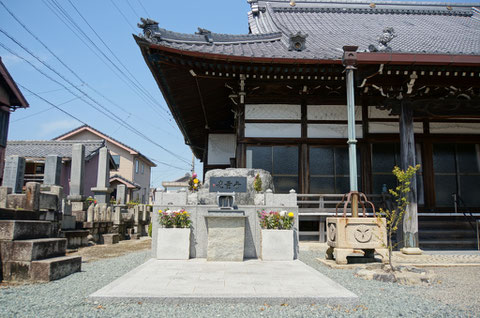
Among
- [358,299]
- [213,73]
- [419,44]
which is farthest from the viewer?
[419,44]

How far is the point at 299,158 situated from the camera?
33.8ft

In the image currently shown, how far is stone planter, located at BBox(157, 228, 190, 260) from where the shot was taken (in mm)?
7008

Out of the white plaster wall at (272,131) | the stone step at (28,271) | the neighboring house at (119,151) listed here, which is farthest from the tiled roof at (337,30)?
the neighboring house at (119,151)

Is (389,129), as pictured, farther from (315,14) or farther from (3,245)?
(3,245)

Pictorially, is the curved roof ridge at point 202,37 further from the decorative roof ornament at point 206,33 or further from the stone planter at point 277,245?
the stone planter at point 277,245

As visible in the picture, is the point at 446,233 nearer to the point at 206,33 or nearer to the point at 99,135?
the point at 206,33

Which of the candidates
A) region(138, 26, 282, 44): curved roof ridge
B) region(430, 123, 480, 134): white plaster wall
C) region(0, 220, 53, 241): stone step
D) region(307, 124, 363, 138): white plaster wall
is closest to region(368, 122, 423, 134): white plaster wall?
region(307, 124, 363, 138): white plaster wall

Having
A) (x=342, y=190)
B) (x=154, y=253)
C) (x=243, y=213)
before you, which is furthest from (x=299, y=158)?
(x=154, y=253)

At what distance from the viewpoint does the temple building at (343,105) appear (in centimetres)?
834

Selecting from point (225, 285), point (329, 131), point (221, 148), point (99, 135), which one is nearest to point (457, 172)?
point (329, 131)

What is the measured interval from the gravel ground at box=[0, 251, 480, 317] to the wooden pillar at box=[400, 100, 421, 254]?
9.12 feet

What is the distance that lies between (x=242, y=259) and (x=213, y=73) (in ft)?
16.5

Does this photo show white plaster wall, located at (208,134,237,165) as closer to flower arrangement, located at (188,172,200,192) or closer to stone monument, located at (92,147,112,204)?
stone monument, located at (92,147,112,204)

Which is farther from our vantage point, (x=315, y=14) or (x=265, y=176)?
(x=315, y=14)
